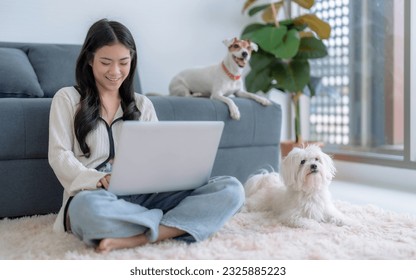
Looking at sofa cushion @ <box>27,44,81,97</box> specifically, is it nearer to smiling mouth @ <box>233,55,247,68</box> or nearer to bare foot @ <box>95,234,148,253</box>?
smiling mouth @ <box>233,55,247,68</box>

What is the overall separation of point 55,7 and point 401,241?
2.57m

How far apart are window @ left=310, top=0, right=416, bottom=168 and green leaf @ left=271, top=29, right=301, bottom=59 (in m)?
0.51

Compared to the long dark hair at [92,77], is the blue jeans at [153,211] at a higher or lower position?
lower

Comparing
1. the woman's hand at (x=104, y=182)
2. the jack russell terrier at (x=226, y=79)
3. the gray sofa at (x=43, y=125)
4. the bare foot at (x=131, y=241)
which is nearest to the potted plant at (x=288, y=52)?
the jack russell terrier at (x=226, y=79)

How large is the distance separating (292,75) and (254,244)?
6.33 feet

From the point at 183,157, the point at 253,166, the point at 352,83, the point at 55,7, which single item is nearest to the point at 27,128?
the point at 183,157

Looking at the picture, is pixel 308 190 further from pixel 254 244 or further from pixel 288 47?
pixel 288 47

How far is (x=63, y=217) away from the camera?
1666mm

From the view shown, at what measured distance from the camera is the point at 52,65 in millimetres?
2766

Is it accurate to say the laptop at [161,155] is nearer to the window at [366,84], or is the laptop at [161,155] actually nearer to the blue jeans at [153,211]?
Result: the blue jeans at [153,211]

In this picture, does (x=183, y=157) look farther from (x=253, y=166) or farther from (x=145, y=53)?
(x=145, y=53)

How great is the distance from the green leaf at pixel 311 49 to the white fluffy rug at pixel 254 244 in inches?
63.6

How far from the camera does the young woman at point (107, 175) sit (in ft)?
4.83

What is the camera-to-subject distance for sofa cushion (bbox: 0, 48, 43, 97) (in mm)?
2436
